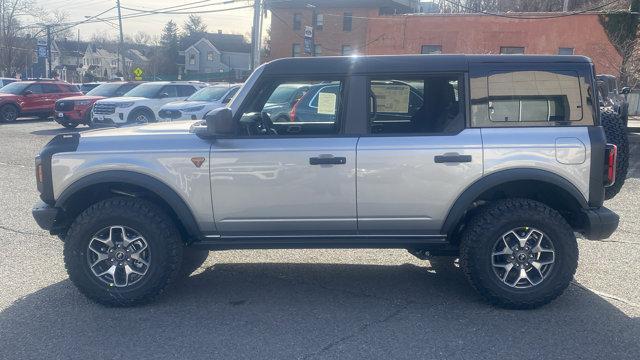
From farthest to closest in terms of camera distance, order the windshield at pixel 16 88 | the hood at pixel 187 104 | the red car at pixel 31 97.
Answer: the windshield at pixel 16 88 → the red car at pixel 31 97 → the hood at pixel 187 104

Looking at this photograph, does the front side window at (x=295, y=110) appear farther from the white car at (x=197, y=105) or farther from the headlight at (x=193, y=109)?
the headlight at (x=193, y=109)

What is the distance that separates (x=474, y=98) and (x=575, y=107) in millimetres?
788

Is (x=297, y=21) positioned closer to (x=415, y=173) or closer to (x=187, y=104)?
(x=187, y=104)

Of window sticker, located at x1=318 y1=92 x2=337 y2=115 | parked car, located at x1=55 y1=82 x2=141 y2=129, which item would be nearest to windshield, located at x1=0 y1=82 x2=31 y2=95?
parked car, located at x1=55 y1=82 x2=141 y2=129

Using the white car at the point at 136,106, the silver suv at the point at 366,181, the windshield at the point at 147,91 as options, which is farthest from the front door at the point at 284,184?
the windshield at the point at 147,91

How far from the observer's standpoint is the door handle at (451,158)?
4.58 metres

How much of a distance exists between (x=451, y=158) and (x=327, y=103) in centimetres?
125

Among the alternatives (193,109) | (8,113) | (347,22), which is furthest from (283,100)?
(347,22)

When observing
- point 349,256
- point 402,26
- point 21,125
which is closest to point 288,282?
point 349,256

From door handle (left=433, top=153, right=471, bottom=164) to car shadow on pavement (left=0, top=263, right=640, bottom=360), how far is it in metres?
1.19

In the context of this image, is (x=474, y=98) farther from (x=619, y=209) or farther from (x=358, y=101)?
(x=619, y=209)

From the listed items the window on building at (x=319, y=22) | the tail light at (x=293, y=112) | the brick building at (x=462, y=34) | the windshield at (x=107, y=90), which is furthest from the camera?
the window on building at (x=319, y=22)

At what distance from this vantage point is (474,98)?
4.70 m

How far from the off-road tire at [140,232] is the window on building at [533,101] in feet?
8.61
